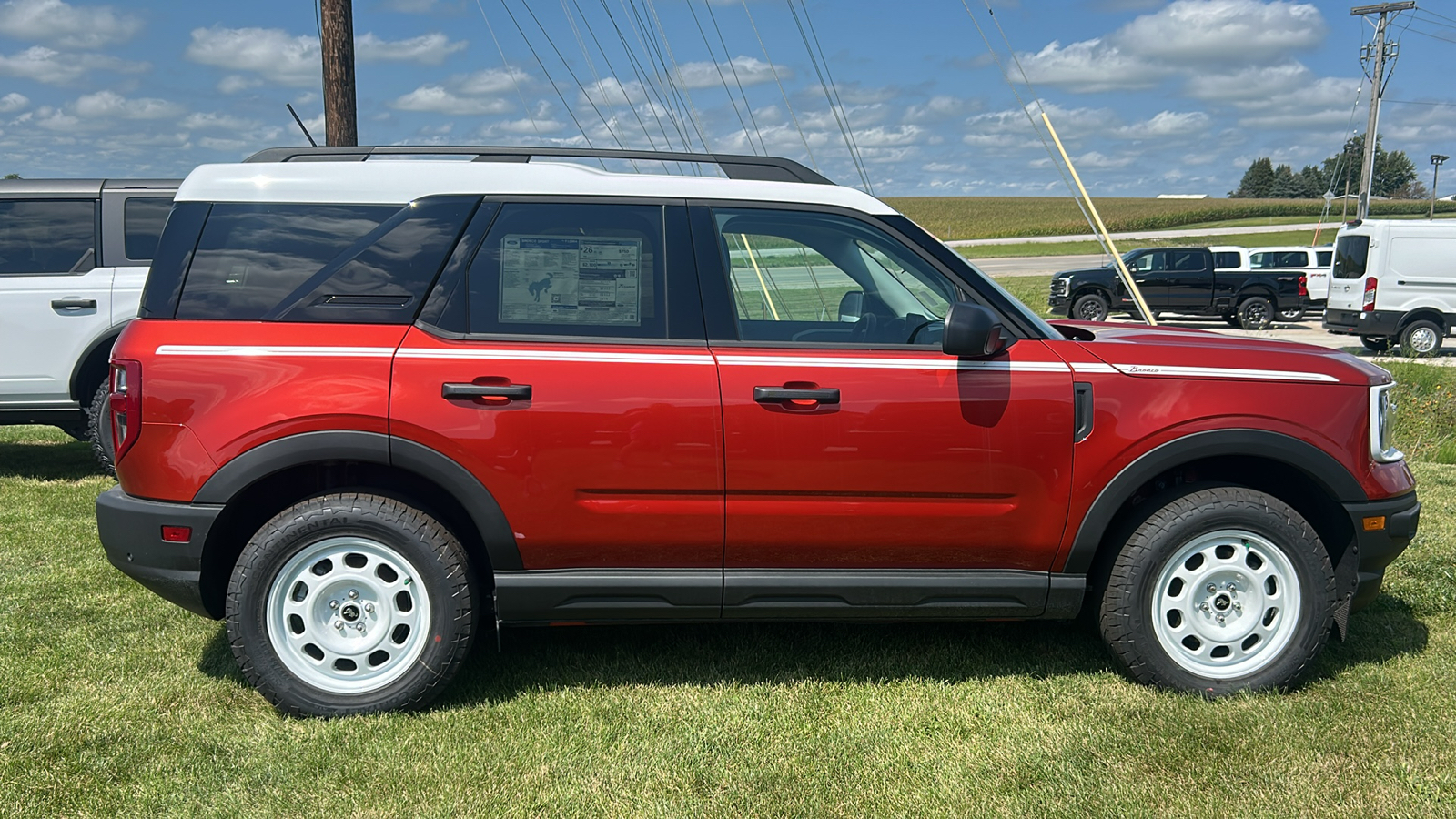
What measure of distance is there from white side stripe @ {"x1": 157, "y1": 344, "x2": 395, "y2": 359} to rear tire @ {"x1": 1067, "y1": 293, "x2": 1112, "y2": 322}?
74.5 feet

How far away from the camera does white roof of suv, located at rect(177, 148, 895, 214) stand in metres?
3.63

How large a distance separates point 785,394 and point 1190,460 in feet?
4.86

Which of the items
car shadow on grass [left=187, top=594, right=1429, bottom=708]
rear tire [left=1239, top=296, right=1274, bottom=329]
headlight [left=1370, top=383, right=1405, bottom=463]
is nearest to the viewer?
headlight [left=1370, top=383, right=1405, bottom=463]

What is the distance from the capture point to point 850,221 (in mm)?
3826

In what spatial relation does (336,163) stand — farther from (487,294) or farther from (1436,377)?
(1436,377)

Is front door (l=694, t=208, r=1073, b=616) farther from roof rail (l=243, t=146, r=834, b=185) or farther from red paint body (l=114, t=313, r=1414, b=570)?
roof rail (l=243, t=146, r=834, b=185)

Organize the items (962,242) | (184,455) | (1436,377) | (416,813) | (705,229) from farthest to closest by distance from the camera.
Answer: (962,242), (1436,377), (705,229), (184,455), (416,813)

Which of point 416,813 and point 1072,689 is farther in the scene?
point 1072,689

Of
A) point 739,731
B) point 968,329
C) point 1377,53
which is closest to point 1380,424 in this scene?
point 968,329

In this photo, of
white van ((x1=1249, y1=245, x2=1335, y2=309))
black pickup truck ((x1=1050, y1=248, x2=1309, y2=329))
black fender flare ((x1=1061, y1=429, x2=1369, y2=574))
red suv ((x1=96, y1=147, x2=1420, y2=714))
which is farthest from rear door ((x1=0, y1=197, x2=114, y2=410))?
white van ((x1=1249, y1=245, x2=1335, y2=309))

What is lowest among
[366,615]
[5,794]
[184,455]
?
[5,794]

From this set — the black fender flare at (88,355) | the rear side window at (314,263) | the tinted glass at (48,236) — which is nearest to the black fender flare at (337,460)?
the rear side window at (314,263)

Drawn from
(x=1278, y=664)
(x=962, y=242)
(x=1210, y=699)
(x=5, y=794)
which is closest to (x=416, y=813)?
(x=5, y=794)

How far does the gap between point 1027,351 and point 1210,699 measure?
1.45 meters
